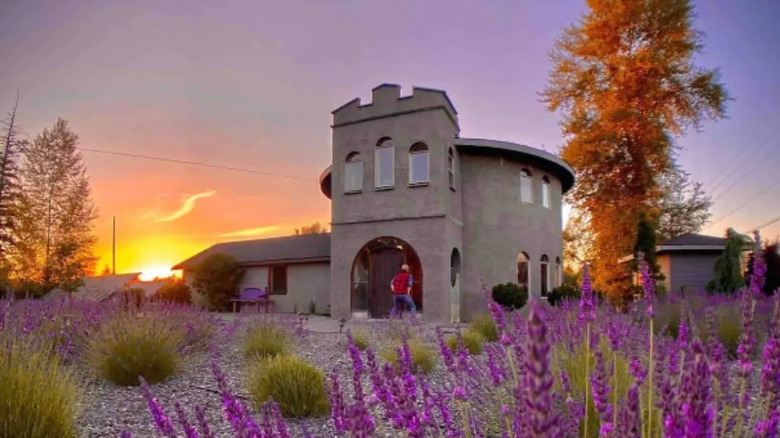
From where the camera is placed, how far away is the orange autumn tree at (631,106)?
23.5 m

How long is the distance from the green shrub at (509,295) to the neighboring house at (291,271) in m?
8.14

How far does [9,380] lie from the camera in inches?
157

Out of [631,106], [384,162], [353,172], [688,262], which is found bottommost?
[688,262]

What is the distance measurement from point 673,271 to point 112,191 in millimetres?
27298

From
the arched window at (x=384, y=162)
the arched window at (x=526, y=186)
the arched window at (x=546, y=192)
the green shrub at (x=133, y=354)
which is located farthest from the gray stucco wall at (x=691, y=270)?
the green shrub at (x=133, y=354)

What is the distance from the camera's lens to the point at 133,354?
633cm

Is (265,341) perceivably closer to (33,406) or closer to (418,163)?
(33,406)

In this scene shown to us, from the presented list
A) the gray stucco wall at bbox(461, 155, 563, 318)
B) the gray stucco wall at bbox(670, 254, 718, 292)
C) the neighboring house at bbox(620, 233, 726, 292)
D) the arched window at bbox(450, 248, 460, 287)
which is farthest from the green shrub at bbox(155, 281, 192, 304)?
the gray stucco wall at bbox(670, 254, 718, 292)

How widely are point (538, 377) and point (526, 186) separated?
64.2 feet

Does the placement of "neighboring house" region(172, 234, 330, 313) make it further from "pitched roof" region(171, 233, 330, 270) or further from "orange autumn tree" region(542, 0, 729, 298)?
"orange autumn tree" region(542, 0, 729, 298)

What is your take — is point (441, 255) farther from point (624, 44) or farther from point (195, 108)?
point (624, 44)

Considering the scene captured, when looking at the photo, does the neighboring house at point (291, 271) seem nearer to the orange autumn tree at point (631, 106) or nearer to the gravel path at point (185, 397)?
the orange autumn tree at point (631, 106)

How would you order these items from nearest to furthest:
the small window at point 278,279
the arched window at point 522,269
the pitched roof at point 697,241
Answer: the arched window at point 522,269, the small window at point 278,279, the pitched roof at point 697,241

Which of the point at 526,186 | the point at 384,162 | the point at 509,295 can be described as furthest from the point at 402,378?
the point at 526,186
